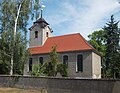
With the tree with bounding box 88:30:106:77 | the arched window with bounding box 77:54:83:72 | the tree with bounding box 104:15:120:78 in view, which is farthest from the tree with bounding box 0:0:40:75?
the tree with bounding box 88:30:106:77

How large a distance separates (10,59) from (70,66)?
457 inches

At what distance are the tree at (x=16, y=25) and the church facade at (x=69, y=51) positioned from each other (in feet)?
19.8

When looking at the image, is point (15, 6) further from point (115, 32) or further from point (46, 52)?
point (115, 32)


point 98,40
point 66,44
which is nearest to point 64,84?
point 66,44

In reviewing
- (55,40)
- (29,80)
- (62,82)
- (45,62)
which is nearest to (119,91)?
(62,82)

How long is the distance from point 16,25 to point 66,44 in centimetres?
1157

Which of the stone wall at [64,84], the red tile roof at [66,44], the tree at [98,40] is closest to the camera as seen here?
the stone wall at [64,84]

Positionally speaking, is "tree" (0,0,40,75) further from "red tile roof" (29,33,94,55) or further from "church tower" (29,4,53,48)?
"church tower" (29,4,53,48)

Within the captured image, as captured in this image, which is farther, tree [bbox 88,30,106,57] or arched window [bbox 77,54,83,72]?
tree [bbox 88,30,106,57]

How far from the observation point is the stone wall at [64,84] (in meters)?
18.5

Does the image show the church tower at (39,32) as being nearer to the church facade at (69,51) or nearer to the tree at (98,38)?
the church facade at (69,51)

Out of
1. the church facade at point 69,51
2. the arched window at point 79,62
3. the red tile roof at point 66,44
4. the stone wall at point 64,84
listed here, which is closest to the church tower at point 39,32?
the church facade at point 69,51

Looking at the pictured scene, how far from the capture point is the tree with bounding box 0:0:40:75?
34.3 meters

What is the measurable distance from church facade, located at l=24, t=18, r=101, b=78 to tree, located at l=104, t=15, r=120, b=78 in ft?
11.7
